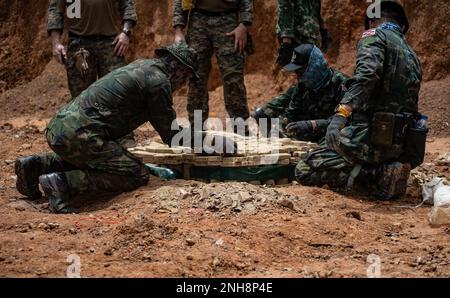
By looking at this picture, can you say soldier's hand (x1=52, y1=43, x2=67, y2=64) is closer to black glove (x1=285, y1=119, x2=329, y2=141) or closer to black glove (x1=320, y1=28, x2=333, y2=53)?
black glove (x1=285, y1=119, x2=329, y2=141)

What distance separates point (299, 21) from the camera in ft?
23.5

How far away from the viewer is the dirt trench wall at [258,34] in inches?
384

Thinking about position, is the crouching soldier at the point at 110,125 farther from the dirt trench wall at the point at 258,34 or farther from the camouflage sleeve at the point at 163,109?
the dirt trench wall at the point at 258,34

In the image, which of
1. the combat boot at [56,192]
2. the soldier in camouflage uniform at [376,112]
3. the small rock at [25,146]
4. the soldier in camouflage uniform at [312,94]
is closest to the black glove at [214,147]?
the soldier in camouflage uniform at [376,112]

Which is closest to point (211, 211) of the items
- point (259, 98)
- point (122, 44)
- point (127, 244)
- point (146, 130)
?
point (127, 244)

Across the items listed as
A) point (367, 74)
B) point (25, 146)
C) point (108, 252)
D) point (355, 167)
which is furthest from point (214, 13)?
point (108, 252)

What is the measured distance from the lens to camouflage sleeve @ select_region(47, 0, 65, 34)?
723 centimetres

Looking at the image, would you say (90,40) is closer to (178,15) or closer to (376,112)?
(178,15)

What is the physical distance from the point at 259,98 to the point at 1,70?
4.72m

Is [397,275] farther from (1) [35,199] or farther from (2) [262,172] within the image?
(1) [35,199]

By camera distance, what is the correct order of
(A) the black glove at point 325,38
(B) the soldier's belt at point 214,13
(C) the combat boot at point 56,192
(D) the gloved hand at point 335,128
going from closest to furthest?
1. (D) the gloved hand at point 335,128
2. (C) the combat boot at point 56,192
3. (B) the soldier's belt at point 214,13
4. (A) the black glove at point 325,38

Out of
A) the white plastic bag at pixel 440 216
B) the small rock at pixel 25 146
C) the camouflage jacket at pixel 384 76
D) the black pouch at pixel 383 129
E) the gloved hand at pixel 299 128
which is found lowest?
the small rock at pixel 25 146

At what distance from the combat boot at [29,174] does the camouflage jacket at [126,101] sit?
0.46 m

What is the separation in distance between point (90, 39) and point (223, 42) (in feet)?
4.63
